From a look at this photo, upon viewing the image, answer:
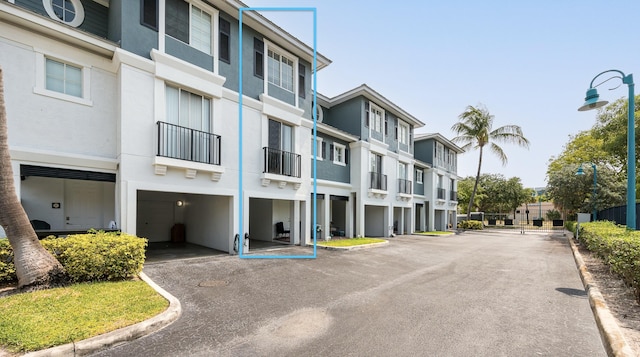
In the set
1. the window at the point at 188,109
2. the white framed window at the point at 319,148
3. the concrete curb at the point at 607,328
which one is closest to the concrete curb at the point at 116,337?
the window at the point at 188,109

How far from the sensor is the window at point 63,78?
26.7 ft

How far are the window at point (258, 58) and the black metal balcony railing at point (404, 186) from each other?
14.0m

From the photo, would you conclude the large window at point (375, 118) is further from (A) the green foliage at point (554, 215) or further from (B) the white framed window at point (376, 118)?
(A) the green foliage at point (554, 215)

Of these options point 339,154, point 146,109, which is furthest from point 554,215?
point 146,109

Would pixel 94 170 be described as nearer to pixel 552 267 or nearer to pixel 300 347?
pixel 300 347

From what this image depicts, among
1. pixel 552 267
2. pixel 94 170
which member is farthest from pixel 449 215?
pixel 94 170

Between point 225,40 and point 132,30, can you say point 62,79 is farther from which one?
point 225,40

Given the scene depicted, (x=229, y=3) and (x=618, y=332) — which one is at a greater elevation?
(x=229, y=3)

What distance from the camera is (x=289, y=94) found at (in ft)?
44.4

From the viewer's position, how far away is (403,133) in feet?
77.3

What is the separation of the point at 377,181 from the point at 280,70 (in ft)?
32.7

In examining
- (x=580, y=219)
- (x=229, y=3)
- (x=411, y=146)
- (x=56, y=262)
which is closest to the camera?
(x=56, y=262)

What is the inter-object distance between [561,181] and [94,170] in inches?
1357

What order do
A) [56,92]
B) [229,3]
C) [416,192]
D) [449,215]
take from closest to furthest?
[56,92], [229,3], [416,192], [449,215]
